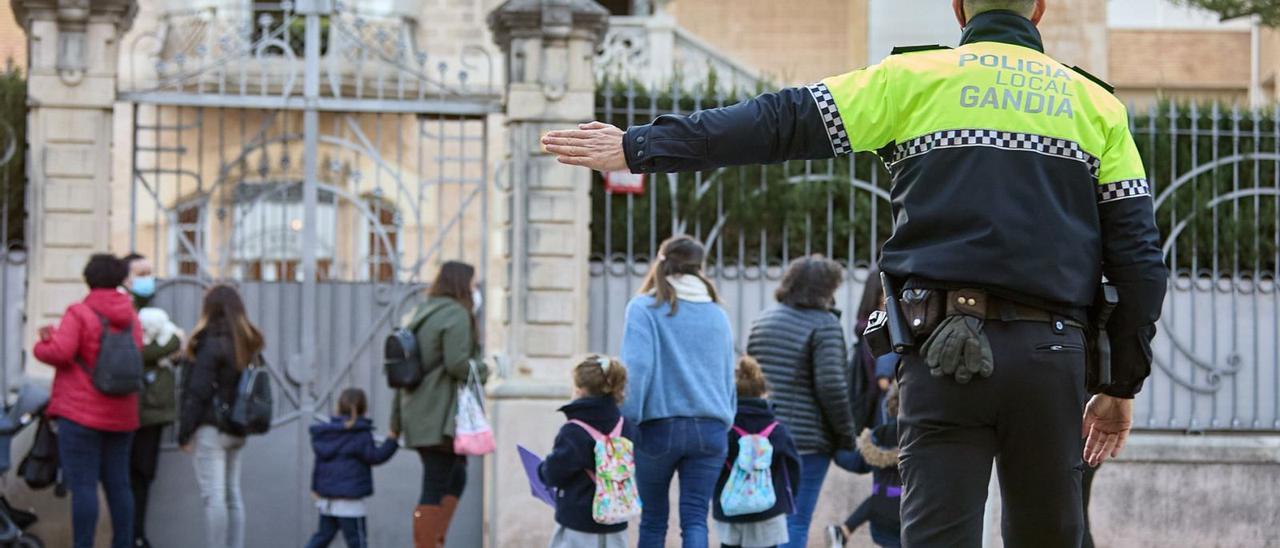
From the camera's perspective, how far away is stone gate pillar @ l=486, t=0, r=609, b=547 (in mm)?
10625

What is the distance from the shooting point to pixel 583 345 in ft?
35.5

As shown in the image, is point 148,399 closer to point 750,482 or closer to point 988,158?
point 750,482

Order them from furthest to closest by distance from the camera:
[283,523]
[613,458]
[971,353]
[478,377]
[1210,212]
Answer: [1210,212] < [283,523] < [478,377] < [613,458] < [971,353]

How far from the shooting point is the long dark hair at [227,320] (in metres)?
9.93

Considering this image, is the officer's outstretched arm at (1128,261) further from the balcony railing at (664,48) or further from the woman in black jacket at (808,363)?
the balcony railing at (664,48)

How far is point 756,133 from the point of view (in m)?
4.29

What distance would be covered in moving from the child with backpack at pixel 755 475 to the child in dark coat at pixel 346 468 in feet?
7.14

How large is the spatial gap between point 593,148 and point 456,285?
19.0ft

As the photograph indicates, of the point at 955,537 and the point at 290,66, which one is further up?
the point at 290,66

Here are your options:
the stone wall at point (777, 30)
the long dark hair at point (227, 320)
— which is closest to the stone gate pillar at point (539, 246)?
the long dark hair at point (227, 320)

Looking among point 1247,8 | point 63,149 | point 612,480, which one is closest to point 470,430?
point 612,480

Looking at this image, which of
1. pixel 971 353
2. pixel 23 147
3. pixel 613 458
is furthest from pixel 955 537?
pixel 23 147

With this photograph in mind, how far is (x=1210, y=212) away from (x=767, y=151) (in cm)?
788

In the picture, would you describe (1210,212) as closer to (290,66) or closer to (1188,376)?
(1188,376)
